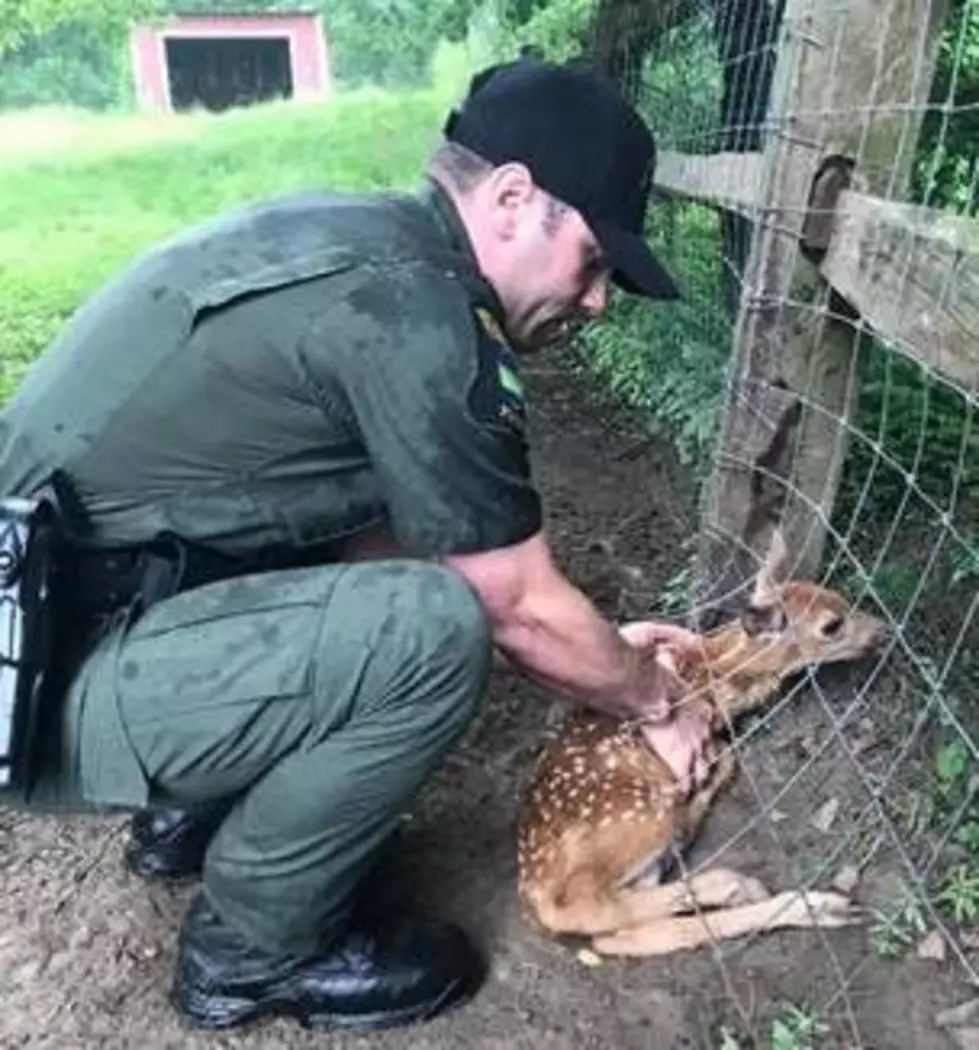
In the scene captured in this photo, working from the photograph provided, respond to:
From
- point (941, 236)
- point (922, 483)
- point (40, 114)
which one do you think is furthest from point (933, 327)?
point (40, 114)

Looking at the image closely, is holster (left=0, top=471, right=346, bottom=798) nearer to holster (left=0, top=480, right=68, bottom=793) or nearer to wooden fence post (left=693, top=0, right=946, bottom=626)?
holster (left=0, top=480, right=68, bottom=793)

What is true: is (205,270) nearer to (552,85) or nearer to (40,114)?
(552,85)

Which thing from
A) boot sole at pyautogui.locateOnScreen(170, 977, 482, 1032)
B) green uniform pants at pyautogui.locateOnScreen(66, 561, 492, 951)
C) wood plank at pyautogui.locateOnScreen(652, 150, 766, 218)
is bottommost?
boot sole at pyautogui.locateOnScreen(170, 977, 482, 1032)

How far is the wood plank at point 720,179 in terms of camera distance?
142 inches

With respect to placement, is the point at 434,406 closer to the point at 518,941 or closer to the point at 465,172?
the point at 465,172

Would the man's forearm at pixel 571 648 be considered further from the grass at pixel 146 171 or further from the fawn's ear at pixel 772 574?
the grass at pixel 146 171

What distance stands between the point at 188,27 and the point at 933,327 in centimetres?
2862

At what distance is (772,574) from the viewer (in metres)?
3.62

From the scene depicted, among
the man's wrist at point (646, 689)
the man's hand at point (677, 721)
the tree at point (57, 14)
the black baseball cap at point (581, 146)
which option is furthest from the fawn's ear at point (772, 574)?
the tree at point (57, 14)

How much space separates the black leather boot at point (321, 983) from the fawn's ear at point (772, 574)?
1.08m

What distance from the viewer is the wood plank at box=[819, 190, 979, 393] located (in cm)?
221

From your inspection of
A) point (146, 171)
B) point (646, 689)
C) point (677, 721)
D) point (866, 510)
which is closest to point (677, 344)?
point (866, 510)

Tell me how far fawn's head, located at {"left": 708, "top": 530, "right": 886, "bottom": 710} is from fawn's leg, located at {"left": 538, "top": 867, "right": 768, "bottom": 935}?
1.57 feet

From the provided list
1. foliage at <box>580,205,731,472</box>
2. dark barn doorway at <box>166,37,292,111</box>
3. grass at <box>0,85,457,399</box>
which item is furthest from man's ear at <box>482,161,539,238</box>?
dark barn doorway at <box>166,37,292,111</box>
